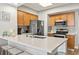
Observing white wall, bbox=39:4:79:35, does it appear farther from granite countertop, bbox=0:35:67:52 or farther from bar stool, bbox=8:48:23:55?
bar stool, bbox=8:48:23:55

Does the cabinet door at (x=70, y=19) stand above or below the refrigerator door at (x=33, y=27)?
above

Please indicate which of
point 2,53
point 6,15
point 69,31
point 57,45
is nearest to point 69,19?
point 69,31

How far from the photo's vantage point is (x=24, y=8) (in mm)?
1370

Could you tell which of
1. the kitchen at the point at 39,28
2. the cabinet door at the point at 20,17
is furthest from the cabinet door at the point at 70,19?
the cabinet door at the point at 20,17

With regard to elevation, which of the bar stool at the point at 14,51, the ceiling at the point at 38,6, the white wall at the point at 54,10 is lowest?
the bar stool at the point at 14,51

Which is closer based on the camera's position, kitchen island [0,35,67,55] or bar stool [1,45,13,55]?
kitchen island [0,35,67,55]

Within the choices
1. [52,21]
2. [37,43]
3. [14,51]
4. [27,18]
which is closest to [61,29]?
[52,21]

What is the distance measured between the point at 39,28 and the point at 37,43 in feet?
0.70

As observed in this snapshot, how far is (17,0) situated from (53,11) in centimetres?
54

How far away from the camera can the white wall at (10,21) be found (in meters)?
1.35

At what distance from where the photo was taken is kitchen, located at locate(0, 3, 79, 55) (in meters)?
1.31

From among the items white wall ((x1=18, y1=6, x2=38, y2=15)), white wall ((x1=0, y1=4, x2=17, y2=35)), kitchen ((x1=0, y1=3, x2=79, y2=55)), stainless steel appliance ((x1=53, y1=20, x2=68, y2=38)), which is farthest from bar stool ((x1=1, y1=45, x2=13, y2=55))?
stainless steel appliance ((x1=53, y1=20, x2=68, y2=38))

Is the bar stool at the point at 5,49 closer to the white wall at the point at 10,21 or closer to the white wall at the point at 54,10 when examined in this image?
the white wall at the point at 10,21

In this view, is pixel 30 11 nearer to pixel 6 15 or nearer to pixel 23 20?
pixel 23 20
